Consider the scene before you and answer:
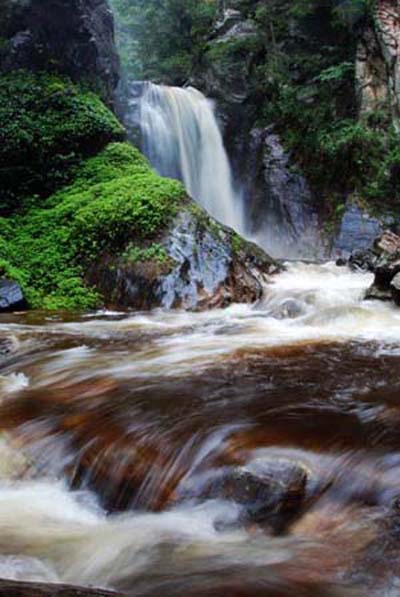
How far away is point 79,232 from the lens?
10.1 metres

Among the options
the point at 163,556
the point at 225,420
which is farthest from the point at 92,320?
the point at 163,556

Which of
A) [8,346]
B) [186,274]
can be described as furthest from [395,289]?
[8,346]

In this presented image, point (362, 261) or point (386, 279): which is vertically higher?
point (386, 279)

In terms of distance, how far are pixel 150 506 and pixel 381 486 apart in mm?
1305

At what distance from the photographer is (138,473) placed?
11.4 feet

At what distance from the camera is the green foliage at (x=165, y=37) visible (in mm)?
20656

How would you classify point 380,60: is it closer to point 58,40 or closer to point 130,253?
point 58,40

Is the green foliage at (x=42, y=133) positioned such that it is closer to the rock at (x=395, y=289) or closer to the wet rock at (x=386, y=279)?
the wet rock at (x=386, y=279)

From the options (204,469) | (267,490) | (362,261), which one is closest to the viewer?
(267,490)

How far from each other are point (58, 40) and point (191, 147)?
15.2 ft

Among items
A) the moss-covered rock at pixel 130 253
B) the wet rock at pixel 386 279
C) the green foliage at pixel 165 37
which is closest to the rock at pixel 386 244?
the wet rock at pixel 386 279

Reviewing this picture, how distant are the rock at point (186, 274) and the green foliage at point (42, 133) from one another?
143 inches

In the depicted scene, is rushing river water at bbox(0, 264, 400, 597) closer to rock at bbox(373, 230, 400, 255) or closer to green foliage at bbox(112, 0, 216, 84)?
rock at bbox(373, 230, 400, 255)

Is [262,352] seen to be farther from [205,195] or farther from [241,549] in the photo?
[205,195]
